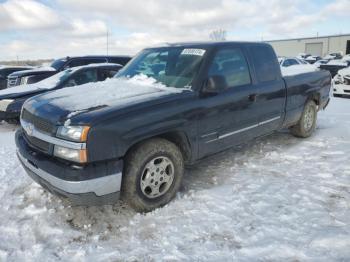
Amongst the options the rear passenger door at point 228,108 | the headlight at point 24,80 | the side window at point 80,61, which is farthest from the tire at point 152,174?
the side window at point 80,61

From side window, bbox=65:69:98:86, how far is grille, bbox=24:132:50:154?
450cm

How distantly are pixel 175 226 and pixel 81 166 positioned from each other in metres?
1.06

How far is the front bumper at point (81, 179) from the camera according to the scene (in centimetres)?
288

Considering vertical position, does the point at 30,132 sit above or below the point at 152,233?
above

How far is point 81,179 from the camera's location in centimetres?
287

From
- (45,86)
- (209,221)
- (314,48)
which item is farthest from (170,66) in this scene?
(314,48)

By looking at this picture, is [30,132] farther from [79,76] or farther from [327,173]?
[79,76]

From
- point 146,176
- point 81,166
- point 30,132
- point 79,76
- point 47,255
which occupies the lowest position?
point 47,255

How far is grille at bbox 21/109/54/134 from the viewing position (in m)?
3.07

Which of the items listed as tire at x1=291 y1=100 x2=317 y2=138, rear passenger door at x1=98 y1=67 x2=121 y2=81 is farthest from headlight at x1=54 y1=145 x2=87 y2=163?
rear passenger door at x1=98 y1=67 x2=121 y2=81

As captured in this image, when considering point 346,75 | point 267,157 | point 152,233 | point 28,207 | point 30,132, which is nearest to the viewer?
point 152,233

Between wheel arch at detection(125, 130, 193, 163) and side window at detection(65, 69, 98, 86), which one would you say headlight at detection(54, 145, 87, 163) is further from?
side window at detection(65, 69, 98, 86)

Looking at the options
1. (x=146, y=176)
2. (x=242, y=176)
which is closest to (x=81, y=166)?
(x=146, y=176)

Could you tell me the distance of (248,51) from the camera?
4.55m
